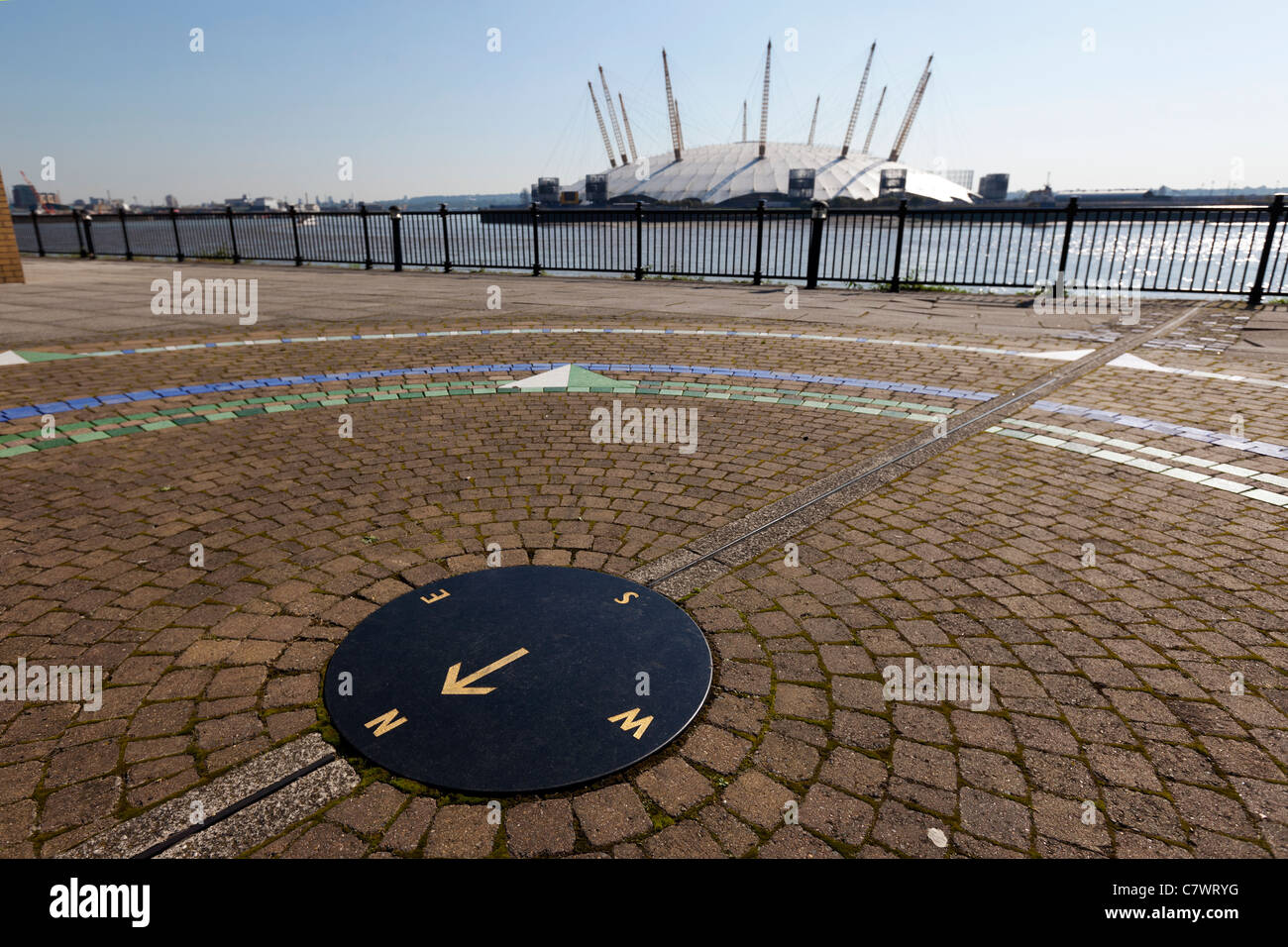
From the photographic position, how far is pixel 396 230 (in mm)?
19000

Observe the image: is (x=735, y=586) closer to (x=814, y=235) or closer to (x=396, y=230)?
(x=814, y=235)

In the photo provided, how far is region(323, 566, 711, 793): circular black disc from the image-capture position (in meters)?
2.39

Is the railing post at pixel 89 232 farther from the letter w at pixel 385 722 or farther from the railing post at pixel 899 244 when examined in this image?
the letter w at pixel 385 722

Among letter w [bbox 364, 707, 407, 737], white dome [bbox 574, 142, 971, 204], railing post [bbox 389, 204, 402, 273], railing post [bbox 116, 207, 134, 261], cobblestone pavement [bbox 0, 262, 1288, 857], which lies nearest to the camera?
cobblestone pavement [bbox 0, 262, 1288, 857]

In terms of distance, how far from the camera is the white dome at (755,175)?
127 meters
